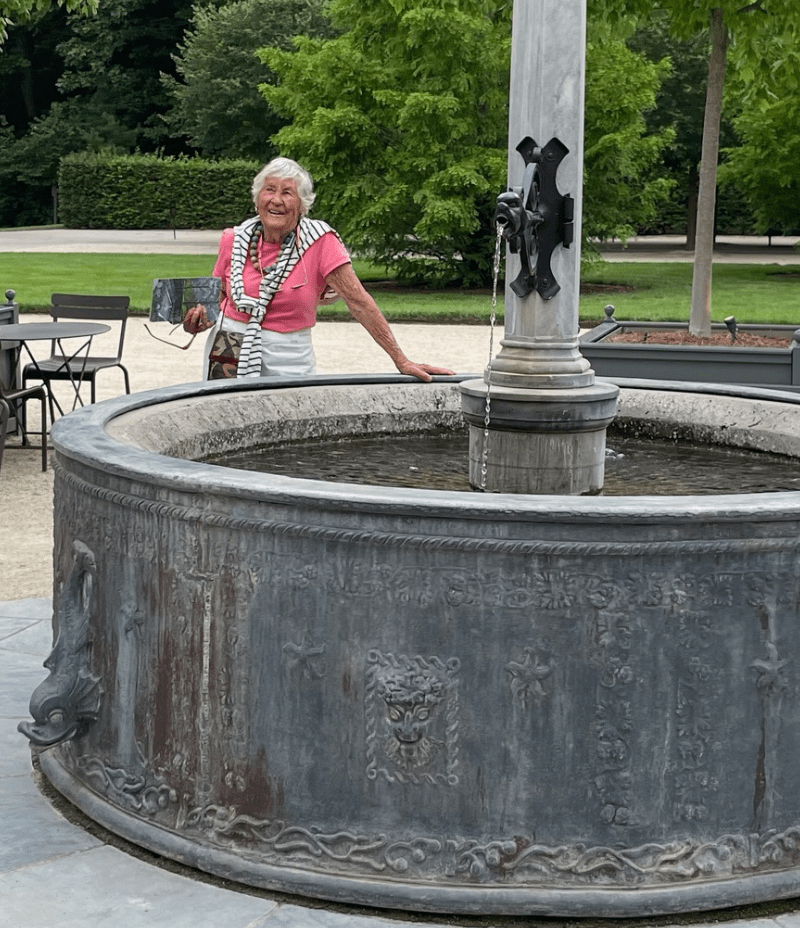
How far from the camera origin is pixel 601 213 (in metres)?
27.9

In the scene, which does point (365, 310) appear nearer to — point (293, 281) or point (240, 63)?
point (293, 281)

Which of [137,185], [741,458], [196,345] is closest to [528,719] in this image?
[741,458]

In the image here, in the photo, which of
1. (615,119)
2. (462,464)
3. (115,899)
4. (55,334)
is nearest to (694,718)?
(115,899)

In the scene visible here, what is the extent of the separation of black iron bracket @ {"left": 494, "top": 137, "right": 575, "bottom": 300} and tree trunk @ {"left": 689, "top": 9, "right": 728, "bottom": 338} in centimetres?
992

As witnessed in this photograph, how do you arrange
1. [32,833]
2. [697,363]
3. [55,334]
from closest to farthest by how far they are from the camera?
[32,833] → [55,334] → [697,363]

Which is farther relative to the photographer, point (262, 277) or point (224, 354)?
point (224, 354)

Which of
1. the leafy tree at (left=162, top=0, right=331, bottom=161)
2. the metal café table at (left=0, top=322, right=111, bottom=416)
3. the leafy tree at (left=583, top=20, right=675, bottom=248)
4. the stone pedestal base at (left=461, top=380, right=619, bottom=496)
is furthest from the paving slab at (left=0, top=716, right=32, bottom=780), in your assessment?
the leafy tree at (left=162, top=0, right=331, bottom=161)

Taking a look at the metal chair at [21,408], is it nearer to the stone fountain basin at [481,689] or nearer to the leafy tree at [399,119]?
the stone fountain basin at [481,689]

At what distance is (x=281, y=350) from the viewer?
19.8ft

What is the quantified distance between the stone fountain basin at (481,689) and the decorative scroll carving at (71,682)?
1.18 feet

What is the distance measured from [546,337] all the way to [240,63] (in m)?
49.2

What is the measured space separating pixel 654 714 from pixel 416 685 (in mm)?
582

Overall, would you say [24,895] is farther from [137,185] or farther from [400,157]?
[137,185]

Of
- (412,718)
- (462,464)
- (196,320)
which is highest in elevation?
(196,320)
